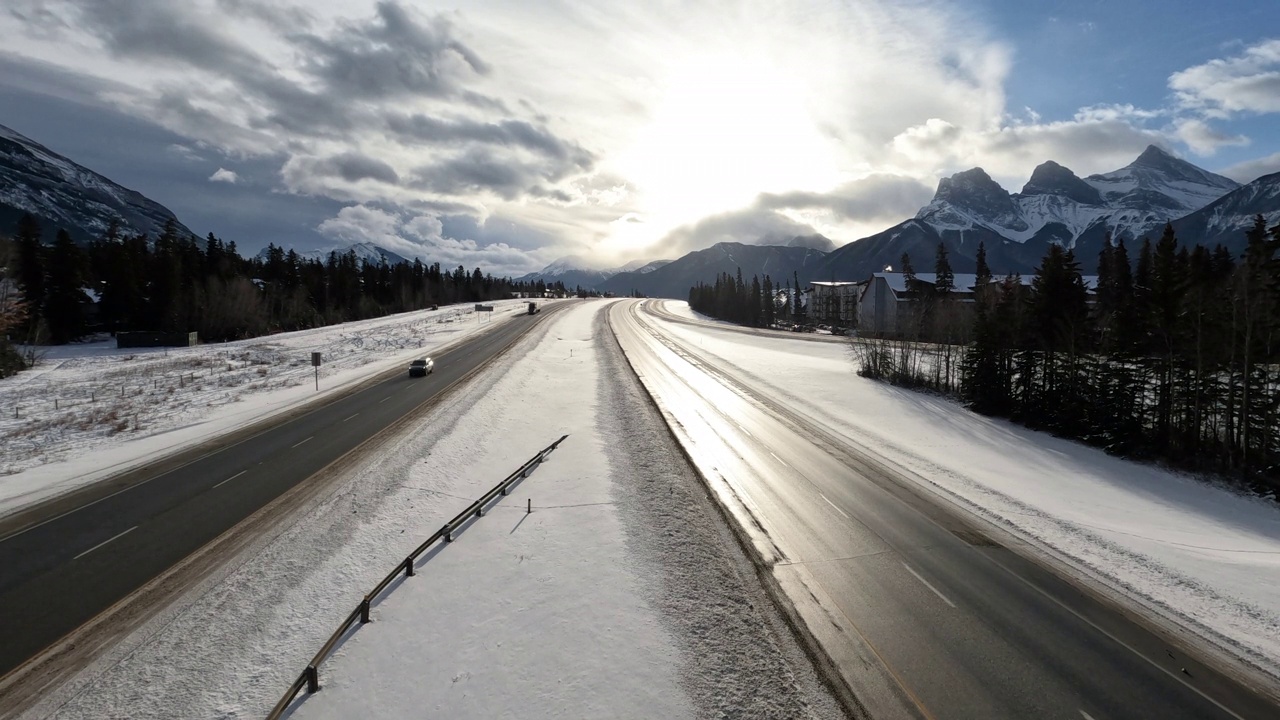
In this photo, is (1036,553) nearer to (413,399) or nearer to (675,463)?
(675,463)

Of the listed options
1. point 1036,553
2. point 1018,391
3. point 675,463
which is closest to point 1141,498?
point 1036,553

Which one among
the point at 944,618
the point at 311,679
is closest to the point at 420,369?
the point at 311,679

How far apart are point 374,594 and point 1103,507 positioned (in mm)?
25773

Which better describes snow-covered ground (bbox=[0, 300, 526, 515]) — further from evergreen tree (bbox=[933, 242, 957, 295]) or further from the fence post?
evergreen tree (bbox=[933, 242, 957, 295])

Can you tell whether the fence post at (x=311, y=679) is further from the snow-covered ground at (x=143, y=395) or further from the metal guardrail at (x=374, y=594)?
the snow-covered ground at (x=143, y=395)

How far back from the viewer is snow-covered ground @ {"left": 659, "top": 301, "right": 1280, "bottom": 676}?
43.7 ft

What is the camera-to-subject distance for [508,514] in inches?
692

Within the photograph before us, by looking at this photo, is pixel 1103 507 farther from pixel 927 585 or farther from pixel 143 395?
pixel 143 395

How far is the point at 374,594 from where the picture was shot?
12.3 meters

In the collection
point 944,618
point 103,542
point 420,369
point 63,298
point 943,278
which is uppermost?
point 943,278

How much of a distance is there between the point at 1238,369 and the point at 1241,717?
1022 inches

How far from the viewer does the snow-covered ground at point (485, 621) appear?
9422 mm

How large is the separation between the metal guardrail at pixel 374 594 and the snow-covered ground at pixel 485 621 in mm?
263

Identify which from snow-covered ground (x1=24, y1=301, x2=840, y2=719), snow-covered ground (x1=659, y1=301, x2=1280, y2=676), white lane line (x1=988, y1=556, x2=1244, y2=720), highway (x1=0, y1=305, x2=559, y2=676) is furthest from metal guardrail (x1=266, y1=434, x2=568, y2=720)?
snow-covered ground (x1=659, y1=301, x2=1280, y2=676)
